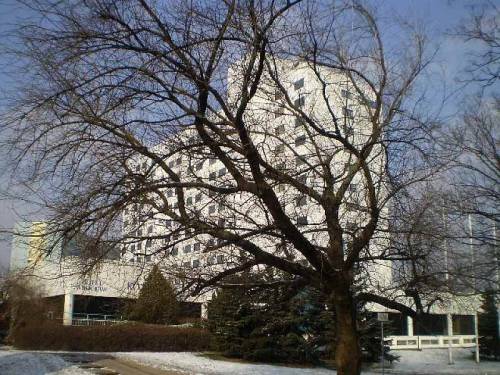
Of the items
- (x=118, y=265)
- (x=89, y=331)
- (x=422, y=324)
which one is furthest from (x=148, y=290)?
(x=89, y=331)

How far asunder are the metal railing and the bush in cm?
1403

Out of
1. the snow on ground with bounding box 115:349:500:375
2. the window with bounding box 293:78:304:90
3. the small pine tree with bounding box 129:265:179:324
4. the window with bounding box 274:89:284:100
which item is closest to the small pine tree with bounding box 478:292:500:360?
the snow on ground with bounding box 115:349:500:375

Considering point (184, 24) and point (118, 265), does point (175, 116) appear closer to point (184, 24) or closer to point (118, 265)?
point (184, 24)

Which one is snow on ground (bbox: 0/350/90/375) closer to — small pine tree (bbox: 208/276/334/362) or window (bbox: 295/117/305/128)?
small pine tree (bbox: 208/276/334/362)

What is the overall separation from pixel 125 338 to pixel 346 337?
25104 mm

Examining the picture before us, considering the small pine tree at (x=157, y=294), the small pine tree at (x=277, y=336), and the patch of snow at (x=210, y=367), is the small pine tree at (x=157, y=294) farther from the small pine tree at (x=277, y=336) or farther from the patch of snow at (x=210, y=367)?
the small pine tree at (x=277, y=336)

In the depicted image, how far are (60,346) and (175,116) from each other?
1142 inches

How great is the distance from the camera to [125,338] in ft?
109

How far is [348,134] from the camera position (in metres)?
10.9

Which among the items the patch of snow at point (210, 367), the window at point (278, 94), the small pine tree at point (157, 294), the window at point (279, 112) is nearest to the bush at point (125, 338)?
the patch of snow at point (210, 367)

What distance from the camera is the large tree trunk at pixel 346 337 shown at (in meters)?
10.4

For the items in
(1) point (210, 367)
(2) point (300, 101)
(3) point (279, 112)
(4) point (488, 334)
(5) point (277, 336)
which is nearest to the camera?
(3) point (279, 112)

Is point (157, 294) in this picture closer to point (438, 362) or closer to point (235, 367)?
point (235, 367)

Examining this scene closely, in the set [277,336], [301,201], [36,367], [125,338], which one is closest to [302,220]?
[301,201]
